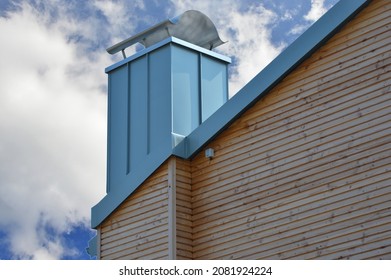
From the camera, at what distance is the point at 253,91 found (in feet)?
48.7

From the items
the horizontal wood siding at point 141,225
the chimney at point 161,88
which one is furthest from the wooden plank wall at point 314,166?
the chimney at point 161,88

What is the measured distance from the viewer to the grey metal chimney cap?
17609mm

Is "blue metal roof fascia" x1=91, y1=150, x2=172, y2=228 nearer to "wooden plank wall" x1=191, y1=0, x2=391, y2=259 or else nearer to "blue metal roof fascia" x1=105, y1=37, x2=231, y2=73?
"wooden plank wall" x1=191, y1=0, x2=391, y2=259

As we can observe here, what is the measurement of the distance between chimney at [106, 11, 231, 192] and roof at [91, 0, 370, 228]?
0.32m

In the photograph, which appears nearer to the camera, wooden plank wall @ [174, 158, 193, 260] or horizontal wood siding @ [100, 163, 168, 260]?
wooden plank wall @ [174, 158, 193, 260]

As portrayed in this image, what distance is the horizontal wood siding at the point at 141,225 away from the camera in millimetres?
15031

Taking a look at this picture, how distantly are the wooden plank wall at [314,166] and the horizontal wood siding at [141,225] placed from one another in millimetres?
580

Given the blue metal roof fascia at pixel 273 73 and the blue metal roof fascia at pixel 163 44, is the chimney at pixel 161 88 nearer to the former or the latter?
the blue metal roof fascia at pixel 163 44

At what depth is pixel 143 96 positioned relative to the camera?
55.9 feet

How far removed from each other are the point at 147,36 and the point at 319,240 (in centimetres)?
624

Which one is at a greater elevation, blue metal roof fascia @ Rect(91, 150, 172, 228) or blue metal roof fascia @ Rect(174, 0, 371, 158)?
blue metal roof fascia @ Rect(174, 0, 371, 158)

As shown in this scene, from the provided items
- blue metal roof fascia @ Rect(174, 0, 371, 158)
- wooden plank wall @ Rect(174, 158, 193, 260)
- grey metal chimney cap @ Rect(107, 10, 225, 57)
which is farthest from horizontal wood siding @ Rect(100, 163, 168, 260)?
grey metal chimney cap @ Rect(107, 10, 225, 57)
